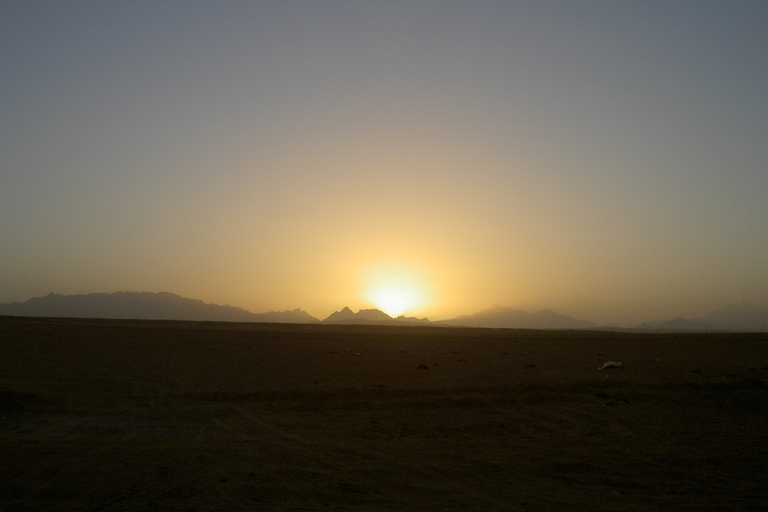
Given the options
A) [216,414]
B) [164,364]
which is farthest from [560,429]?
[164,364]

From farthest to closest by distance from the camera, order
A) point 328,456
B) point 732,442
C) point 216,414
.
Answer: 1. point 216,414
2. point 732,442
3. point 328,456

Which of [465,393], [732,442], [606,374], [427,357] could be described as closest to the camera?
[732,442]

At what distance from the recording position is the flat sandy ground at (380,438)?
7.34 metres

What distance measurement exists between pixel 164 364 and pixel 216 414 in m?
10.7

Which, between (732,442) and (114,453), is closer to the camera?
(114,453)

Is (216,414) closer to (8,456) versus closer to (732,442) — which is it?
Answer: (8,456)

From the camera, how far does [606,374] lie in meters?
19.3

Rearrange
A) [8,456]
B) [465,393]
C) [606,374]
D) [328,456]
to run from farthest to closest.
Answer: [606,374]
[465,393]
[328,456]
[8,456]

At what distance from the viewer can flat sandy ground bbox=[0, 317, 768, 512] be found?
24.1ft

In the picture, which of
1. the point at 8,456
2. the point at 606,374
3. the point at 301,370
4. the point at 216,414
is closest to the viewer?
the point at 8,456

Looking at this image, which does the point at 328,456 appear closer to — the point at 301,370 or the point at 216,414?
the point at 216,414

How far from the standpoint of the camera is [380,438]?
10.8 meters

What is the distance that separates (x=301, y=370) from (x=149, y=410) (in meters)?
8.32

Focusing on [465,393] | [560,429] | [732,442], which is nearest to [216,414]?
[465,393]
